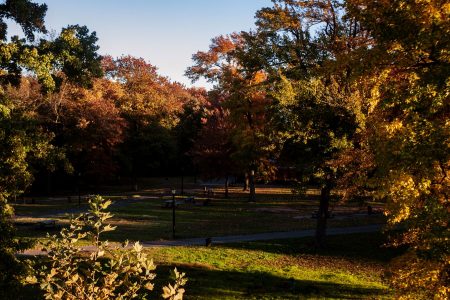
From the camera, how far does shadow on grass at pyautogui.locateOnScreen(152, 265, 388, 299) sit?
48.0 feet

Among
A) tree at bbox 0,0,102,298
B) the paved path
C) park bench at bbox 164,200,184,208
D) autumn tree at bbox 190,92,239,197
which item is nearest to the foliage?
tree at bbox 0,0,102,298

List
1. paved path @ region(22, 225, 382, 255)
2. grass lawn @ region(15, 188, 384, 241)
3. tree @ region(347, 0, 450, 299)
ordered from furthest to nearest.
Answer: grass lawn @ region(15, 188, 384, 241) < paved path @ region(22, 225, 382, 255) < tree @ region(347, 0, 450, 299)

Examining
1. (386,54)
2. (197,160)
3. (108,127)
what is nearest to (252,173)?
(197,160)

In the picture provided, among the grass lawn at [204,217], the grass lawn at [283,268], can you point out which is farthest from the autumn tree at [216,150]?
the grass lawn at [283,268]

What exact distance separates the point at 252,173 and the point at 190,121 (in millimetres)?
22382

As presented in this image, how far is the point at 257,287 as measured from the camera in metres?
15.4

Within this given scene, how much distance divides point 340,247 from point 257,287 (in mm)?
7944

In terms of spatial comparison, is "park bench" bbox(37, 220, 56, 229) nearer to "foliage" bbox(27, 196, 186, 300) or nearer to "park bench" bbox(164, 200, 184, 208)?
"park bench" bbox(164, 200, 184, 208)

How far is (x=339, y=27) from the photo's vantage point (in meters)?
21.4

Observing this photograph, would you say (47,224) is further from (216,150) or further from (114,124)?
(114,124)

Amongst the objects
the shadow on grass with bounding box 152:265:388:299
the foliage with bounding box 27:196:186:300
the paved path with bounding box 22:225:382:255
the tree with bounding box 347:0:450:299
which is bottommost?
the shadow on grass with bounding box 152:265:388:299

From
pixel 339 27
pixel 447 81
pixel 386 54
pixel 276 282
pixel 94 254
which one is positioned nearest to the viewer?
pixel 94 254

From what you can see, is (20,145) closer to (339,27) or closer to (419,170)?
(419,170)

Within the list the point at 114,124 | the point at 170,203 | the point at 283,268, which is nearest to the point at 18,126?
the point at 283,268
